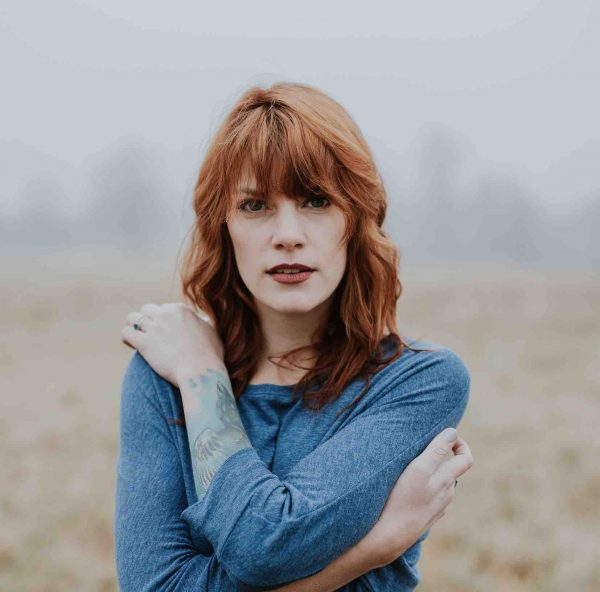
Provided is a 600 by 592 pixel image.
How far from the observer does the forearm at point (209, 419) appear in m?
1.72

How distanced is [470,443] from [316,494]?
5871 mm

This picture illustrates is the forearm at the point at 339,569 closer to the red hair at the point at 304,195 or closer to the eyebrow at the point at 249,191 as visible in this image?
the red hair at the point at 304,195

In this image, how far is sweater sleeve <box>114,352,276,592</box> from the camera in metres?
1.70

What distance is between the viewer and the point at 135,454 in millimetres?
1851

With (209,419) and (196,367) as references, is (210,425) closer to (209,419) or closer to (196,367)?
(209,419)

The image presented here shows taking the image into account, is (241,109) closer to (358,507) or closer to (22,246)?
(358,507)

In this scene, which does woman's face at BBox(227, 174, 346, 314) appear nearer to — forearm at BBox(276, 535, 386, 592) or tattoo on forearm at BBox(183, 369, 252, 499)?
tattoo on forearm at BBox(183, 369, 252, 499)

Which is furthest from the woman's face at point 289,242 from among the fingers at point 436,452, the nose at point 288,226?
the fingers at point 436,452

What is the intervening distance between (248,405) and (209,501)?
0.36m

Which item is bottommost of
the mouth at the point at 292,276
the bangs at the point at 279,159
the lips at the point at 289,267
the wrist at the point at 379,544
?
the wrist at the point at 379,544

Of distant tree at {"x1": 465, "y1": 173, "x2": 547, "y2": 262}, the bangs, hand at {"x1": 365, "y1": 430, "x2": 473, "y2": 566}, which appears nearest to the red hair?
the bangs

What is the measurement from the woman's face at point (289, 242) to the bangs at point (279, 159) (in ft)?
0.07

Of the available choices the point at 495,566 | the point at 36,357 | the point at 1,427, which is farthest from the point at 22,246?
the point at 495,566

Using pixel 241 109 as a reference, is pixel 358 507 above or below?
below
